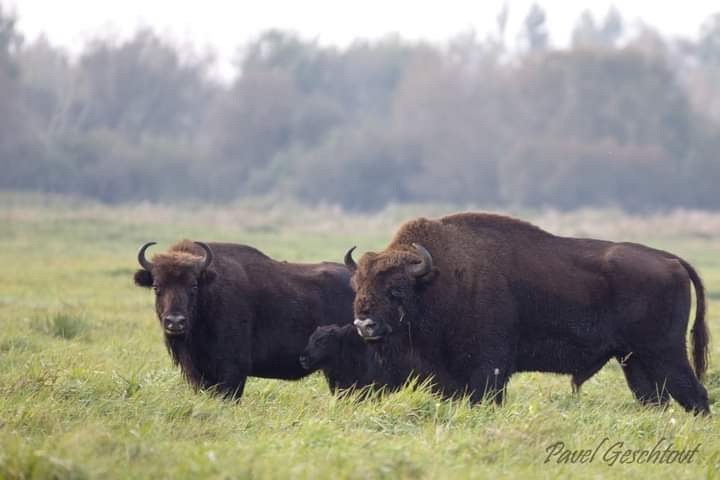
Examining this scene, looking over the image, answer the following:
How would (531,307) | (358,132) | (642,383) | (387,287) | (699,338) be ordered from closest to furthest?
(387,287)
(531,307)
(642,383)
(699,338)
(358,132)

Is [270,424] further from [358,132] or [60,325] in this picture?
[358,132]

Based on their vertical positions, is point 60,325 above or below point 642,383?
below

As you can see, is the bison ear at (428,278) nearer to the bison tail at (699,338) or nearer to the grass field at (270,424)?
the grass field at (270,424)

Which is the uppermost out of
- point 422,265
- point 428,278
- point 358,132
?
point 422,265

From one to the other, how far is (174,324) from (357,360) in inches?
71.9

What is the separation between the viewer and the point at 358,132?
67875 millimetres

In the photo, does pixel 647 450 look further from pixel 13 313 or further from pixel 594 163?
pixel 594 163

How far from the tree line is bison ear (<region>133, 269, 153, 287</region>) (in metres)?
49.1

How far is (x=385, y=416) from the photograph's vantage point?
27.5 ft

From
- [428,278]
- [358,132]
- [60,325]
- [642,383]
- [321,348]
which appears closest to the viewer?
[428,278]

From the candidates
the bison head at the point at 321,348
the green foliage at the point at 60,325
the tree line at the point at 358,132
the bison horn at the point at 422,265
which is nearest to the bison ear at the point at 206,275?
the bison head at the point at 321,348

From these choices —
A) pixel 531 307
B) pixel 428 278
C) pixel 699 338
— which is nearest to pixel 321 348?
pixel 428 278

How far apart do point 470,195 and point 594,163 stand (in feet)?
21.5

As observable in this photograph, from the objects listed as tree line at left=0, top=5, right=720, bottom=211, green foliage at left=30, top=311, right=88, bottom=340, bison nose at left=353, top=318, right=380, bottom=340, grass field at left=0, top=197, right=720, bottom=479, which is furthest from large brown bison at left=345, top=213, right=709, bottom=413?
tree line at left=0, top=5, right=720, bottom=211
